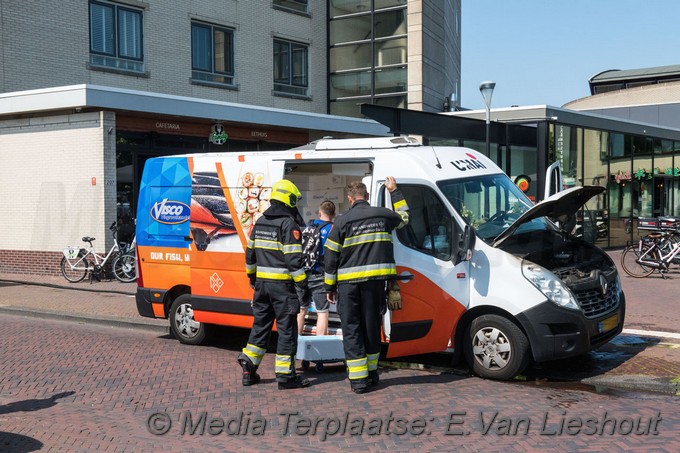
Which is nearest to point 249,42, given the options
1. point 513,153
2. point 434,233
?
point 513,153

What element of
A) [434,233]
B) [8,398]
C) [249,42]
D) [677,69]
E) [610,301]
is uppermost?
[677,69]

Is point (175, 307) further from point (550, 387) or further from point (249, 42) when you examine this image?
point (249, 42)

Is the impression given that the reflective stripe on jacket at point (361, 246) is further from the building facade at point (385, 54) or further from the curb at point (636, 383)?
the building facade at point (385, 54)

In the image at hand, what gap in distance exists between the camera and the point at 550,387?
22.6 feet

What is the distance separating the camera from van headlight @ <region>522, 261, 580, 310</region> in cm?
684

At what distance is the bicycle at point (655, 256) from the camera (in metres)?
15.2

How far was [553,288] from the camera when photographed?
6.85 meters

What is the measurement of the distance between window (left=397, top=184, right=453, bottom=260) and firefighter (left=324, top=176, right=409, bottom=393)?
0.52m

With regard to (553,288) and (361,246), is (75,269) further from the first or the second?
(553,288)

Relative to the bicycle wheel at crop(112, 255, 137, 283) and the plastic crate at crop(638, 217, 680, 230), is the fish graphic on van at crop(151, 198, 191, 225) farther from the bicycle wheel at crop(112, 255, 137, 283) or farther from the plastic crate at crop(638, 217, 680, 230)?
the plastic crate at crop(638, 217, 680, 230)

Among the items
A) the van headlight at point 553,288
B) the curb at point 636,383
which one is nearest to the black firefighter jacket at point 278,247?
the van headlight at point 553,288

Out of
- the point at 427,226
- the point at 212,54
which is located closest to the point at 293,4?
the point at 212,54

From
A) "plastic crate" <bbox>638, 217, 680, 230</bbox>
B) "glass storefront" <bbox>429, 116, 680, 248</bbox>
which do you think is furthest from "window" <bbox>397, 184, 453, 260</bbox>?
"plastic crate" <bbox>638, 217, 680, 230</bbox>

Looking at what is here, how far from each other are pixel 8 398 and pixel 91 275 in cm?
910
